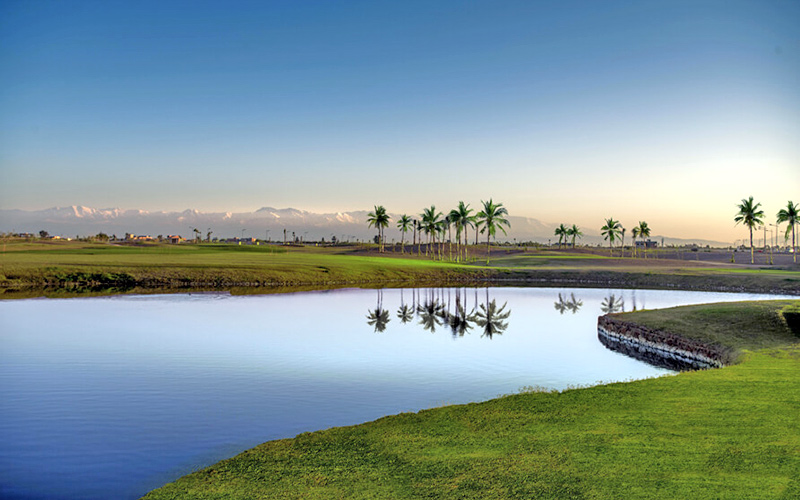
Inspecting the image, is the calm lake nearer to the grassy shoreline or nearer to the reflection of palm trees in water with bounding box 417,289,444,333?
the reflection of palm trees in water with bounding box 417,289,444,333

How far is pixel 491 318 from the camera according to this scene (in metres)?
46.6

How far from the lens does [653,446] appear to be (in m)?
11.1

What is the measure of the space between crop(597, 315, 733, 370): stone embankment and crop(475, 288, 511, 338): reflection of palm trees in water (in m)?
6.95

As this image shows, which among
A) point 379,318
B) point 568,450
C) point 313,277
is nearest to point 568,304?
point 379,318

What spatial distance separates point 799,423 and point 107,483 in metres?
15.2

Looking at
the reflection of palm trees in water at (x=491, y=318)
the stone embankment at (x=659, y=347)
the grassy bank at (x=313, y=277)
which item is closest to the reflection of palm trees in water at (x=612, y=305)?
the reflection of palm trees in water at (x=491, y=318)

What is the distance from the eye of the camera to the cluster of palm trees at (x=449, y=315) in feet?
134

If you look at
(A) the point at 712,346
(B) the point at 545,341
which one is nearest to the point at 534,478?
(A) the point at 712,346

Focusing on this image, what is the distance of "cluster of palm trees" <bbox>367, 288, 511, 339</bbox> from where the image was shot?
4081 centimetres

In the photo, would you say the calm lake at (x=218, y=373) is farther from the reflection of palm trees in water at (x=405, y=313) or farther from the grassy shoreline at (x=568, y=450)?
the grassy shoreline at (x=568, y=450)

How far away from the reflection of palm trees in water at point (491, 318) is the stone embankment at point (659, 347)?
6947 millimetres

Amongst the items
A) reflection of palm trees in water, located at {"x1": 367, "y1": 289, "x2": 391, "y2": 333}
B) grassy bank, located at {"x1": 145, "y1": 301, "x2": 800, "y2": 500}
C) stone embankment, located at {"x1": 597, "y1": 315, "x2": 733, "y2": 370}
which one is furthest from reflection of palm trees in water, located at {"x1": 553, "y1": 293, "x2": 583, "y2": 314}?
grassy bank, located at {"x1": 145, "y1": 301, "x2": 800, "y2": 500}

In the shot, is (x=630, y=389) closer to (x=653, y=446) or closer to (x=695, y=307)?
(x=653, y=446)

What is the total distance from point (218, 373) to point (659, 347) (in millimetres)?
22543
